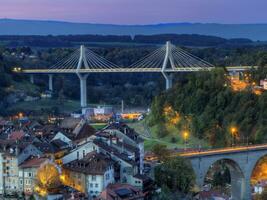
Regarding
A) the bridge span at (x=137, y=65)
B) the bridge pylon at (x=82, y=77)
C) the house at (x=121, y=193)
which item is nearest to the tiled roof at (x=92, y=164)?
the house at (x=121, y=193)

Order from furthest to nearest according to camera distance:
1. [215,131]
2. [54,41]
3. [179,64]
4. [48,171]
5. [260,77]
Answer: [54,41], [179,64], [260,77], [215,131], [48,171]

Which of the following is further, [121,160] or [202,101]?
[202,101]

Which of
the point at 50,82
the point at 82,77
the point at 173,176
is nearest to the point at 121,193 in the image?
the point at 173,176

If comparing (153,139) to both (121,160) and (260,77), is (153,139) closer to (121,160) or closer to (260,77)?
(260,77)

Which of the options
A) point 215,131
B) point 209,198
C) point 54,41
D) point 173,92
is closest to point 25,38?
point 54,41

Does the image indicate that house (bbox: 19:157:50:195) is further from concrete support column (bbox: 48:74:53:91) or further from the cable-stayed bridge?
concrete support column (bbox: 48:74:53:91)
